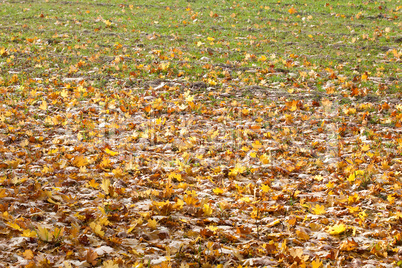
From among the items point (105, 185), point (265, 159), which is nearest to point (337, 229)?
point (265, 159)

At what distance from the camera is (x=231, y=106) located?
6.78 meters

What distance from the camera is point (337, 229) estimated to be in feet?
10.6

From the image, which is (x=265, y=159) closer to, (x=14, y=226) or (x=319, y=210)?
(x=319, y=210)

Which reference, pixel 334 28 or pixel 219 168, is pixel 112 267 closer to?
pixel 219 168

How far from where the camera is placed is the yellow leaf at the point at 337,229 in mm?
3209

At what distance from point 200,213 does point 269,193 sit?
943 millimetres

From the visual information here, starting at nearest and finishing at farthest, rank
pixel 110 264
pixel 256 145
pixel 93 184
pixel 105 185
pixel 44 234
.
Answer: pixel 110 264 < pixel 44 234 < pixel 105 185 < pixel 93 184 < pixel 256 145

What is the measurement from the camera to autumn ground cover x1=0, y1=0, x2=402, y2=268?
305 centimetres

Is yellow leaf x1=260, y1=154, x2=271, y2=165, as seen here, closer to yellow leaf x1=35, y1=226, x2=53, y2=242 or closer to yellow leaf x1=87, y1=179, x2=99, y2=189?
yellow leaf x1=87, y1=179, x2=99, y2=189

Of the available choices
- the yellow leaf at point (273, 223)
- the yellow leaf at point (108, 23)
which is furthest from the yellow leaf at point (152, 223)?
the yellow leaf at point (108, 23)

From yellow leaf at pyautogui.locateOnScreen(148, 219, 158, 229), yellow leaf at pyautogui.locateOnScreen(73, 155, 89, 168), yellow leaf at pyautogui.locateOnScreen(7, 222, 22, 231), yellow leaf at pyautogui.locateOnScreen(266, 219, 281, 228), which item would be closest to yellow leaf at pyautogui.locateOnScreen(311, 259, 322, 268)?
yellow leaf at pyautogui.locateOnScreen(266, 219, 281, 228)

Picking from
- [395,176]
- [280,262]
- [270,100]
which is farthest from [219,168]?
[270,100]

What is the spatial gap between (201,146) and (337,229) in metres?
2.47

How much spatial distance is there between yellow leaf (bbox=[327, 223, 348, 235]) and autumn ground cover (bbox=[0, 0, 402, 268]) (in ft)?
0.06
